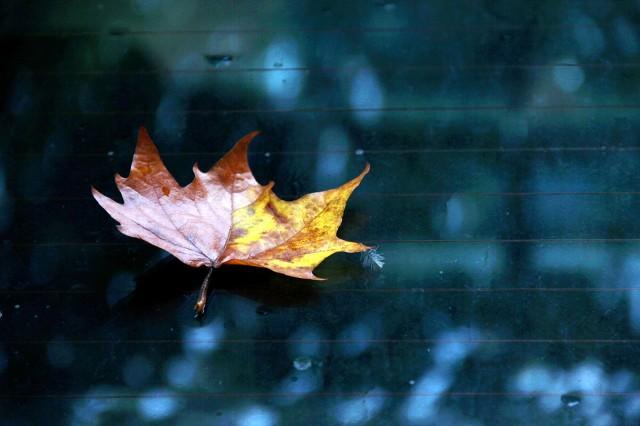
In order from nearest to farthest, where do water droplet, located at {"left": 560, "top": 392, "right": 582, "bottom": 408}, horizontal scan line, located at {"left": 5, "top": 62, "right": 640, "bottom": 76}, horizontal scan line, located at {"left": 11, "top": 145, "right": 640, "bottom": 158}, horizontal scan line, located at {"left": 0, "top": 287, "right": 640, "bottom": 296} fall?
water droplet, located at {"left": 560, "top": 392, "right": 582, "bottom": 408}, horizontal scan line, located at {"left": 0, "top": 287, "right": 640, "bottom": 296}, horizontal scan line, located at {"left": 11, "top": 145, "right": 640, "bottom": 158}, horizontal scan line, located at {"left": 5, "top": 62, "right": 640, "bottom": 76}

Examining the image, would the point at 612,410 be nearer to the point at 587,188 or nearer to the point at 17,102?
the point at 587,188

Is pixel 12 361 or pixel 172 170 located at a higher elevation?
pixel 172 170

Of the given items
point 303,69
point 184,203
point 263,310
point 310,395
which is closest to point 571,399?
Result: point 310,395

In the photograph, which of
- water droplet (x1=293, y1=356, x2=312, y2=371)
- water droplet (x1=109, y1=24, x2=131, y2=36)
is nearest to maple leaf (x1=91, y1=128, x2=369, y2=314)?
water droplet (x1=293, y1=356, x2=312, y2=371)

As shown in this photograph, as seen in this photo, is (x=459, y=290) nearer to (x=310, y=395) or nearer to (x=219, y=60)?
(x=310, y=395)

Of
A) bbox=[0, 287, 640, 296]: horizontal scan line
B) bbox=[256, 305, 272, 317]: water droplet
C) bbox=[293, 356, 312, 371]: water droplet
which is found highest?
bbox=[0, 287, 640, 296]: horizontal scan line

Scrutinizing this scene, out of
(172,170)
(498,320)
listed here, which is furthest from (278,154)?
(498,320)

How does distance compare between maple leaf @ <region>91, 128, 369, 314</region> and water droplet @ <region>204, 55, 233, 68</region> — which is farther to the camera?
water droplet @ <region>204, 55, 233, 68</region>

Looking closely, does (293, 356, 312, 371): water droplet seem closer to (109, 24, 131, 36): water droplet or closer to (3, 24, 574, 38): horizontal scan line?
(3, 24, 574, 38): horizontal scan line
